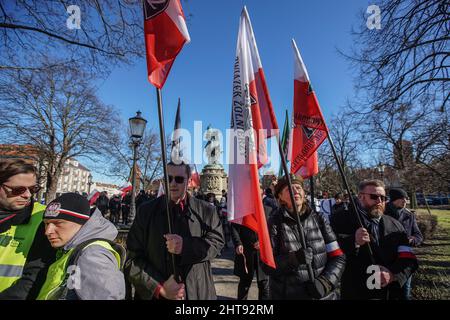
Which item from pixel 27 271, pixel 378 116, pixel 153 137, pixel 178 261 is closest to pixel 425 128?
pixel 378 116

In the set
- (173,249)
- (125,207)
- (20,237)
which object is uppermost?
(125,207)

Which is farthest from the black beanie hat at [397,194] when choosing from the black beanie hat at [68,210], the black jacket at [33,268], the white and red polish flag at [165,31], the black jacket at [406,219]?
the black jacket at [33,268]

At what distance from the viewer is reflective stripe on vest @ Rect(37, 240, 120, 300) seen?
1.65 meters

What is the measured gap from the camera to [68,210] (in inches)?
78.8

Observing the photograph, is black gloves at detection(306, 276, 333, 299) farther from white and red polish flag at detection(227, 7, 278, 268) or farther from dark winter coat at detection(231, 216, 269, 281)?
dark winter coat at detection(231, 216, 269, 281)

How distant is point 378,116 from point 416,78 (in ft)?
4.89

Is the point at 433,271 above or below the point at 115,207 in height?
below

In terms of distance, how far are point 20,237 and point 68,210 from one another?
728 mm

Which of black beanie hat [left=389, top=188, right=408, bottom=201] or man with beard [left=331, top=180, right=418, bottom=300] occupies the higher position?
black beanie hat [left=389, top=188, right=408, bottom=201]

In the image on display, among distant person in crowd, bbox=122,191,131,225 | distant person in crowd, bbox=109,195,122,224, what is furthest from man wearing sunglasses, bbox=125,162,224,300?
distant person in crowd, bbox=109,195,122,224

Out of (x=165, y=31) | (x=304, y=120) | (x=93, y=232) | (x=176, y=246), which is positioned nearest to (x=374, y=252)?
(x=304, y=120)

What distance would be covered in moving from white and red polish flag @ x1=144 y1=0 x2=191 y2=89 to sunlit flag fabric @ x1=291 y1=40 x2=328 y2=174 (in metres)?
1.64

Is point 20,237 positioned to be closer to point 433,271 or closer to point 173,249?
point 173,249

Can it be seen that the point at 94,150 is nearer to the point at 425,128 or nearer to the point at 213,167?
the point at 213,167
